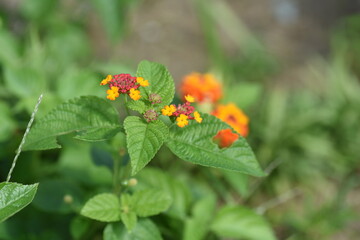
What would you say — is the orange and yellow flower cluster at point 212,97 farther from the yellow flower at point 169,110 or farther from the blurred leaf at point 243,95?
the yellow flower at point 169,110

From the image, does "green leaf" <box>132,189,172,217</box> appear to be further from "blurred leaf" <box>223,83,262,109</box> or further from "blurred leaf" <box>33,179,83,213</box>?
"blurred leaf" <box>223,83,262,109</box>

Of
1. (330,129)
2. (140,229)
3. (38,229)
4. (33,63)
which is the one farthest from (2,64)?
(330,129)

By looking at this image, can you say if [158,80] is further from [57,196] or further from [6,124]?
[6,124]

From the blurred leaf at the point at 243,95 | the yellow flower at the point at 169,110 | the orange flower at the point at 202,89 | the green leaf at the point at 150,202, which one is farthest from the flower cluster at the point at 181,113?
the blurred leaf at the point at 243,95

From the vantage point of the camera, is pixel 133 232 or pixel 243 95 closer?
pixel 133 232

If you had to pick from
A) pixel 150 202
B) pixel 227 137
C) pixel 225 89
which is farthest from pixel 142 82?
pixel 225 89

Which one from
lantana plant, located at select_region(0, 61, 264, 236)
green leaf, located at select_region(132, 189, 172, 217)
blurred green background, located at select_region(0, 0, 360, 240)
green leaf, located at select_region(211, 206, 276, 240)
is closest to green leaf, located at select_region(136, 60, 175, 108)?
lantana plant, located at select_region(0, 61, 264, 236)
